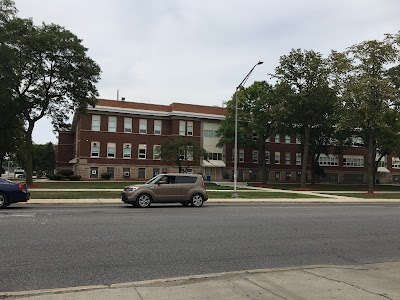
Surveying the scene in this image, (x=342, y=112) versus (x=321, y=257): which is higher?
(x=342, y=112)

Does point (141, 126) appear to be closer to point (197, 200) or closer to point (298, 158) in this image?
point (298, 158)

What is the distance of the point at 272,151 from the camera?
67312mm

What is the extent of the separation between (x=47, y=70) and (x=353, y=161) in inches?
2293

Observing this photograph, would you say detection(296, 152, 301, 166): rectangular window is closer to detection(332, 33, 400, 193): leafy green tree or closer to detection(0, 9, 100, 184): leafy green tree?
detection(332, 33, 400, 193): leafy green tree

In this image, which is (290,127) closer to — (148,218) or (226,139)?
(226,139)

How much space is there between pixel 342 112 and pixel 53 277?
35.6m

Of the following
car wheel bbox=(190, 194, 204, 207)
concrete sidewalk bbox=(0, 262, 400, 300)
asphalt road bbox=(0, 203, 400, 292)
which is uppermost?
car wheel bbox=(190, 194, 204, 207)

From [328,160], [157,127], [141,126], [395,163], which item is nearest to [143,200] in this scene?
[141,126]

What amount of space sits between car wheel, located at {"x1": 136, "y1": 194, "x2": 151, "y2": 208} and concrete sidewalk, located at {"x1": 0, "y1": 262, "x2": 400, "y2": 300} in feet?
40.6

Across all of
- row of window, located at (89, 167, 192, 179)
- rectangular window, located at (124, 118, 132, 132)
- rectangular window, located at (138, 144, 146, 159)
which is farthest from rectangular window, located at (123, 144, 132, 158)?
rectangular window, located at (124, 118, 132, 132)

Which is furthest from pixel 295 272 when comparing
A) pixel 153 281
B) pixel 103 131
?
pixel 103 131

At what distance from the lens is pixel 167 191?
61.8ft

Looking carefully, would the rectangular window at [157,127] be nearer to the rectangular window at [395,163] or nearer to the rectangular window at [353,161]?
the rectangular window at [353,161]

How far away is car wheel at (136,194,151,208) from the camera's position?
60.4ft
